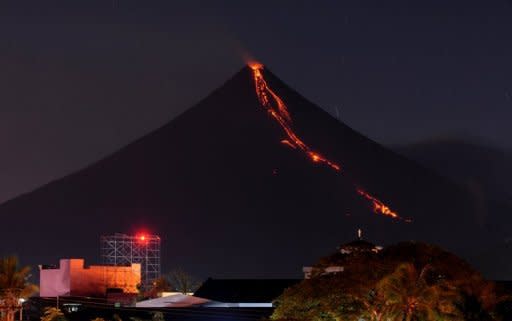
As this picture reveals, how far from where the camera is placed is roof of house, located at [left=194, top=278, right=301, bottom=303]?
53.8 meters

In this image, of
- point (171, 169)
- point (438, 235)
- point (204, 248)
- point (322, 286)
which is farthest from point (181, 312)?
point (171, 169)

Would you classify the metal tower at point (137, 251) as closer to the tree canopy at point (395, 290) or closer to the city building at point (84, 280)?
the city building at point (84, 280)

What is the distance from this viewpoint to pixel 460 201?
625ft

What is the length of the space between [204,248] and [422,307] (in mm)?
137964

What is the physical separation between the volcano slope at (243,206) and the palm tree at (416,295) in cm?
12484

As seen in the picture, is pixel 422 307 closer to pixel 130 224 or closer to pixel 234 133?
pixel 130 224

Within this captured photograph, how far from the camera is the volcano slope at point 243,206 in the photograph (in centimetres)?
16188

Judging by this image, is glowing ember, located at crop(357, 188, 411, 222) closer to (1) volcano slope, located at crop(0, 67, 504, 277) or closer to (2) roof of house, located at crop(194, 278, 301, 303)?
(1) volcano slope, located at crop(0, 67, 504, 277)

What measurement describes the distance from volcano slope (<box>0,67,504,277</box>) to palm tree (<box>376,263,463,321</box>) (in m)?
125

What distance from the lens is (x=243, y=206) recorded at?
174 meters

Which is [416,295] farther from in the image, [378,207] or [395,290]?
[378,207]

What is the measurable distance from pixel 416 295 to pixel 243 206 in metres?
150

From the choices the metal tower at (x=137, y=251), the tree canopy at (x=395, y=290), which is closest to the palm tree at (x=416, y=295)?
the tree canopy at (x=395, y=290)

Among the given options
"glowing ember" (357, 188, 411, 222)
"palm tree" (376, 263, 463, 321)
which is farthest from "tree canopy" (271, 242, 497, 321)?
"glowing ember" (357, 188, 411, 222)
